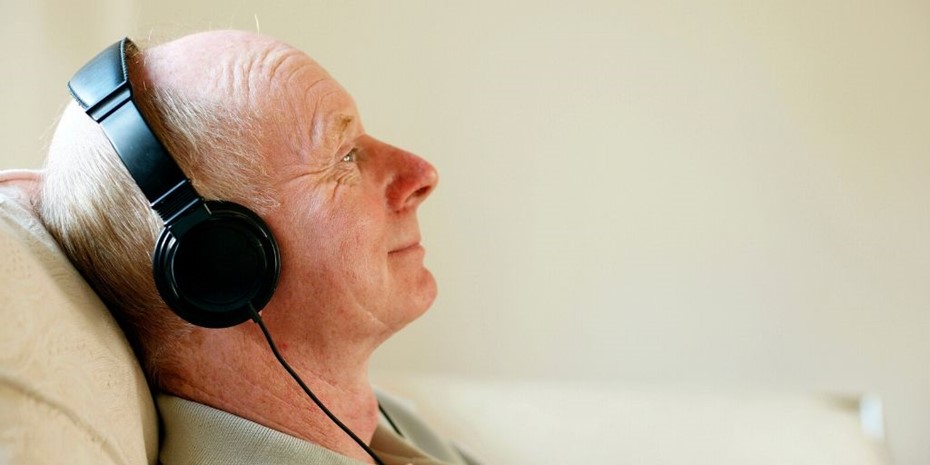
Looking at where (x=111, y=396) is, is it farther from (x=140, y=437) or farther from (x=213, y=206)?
(x=213, y=206)

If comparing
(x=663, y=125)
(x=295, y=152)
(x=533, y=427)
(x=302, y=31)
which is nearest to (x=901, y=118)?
(x=663, y=125)

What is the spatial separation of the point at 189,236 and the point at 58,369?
0.55 feet

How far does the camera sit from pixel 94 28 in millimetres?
1562

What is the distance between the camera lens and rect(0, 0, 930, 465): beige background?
5.87 feet

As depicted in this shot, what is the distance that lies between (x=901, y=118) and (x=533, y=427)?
1014 mm

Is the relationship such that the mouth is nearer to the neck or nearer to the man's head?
the man's head

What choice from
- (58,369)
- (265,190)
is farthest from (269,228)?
(58,369)

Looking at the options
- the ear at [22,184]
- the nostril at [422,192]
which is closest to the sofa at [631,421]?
the ear at [22,184]

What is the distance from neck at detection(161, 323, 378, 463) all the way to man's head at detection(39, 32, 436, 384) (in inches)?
0.5

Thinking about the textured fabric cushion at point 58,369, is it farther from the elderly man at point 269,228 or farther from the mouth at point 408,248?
the mouth at point 408,248

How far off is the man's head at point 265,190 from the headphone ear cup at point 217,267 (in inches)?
2.8

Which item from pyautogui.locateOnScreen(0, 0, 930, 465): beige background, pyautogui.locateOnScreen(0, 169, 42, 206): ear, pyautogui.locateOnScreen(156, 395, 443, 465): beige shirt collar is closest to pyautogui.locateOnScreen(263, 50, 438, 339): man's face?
pyautogui.locateOnScreen(156, 395, 443, 465): beige shirt collar

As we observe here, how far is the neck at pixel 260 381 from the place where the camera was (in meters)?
0.90

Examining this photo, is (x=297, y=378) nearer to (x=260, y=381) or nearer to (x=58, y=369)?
(x=260, y=381)
